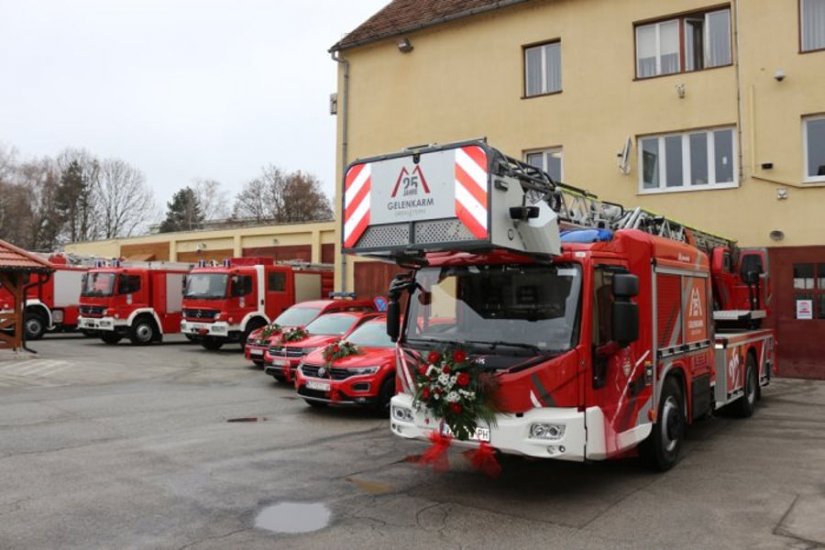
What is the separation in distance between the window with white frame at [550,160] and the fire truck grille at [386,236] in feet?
40.4

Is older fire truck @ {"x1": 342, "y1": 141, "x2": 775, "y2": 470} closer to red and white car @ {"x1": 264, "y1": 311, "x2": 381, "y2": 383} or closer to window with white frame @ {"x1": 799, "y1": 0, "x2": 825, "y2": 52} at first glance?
red and white car @ {"x1": 264, "y1": 311, "x2": 381, "y2": 383}

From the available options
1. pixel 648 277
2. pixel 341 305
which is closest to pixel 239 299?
pixel 341 305

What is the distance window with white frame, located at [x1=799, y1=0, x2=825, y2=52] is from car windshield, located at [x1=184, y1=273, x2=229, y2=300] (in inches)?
624

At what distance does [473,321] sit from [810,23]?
41.7 ft

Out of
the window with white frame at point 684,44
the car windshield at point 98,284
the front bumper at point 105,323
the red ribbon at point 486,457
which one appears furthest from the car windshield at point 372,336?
the car windshield at point 98,284

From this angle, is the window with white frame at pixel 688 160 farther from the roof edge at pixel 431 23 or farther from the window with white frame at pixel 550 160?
the roof edge at pixel 431 23

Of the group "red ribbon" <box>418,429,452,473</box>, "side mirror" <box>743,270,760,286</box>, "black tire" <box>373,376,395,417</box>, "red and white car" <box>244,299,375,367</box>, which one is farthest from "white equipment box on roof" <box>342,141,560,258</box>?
"red and white car" <box>244,299,375,367</box>

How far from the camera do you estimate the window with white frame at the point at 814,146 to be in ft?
47.2

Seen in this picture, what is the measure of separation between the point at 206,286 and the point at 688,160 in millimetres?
13784

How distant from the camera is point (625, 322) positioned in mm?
5801

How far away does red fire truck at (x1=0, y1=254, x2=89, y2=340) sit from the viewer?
2475 cm

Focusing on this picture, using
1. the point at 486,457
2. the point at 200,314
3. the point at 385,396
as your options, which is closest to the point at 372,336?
the point at 385,396

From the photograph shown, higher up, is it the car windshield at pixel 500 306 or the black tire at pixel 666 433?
the car windshield at pixel 500 306

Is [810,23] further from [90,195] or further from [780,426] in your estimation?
[90,195]
